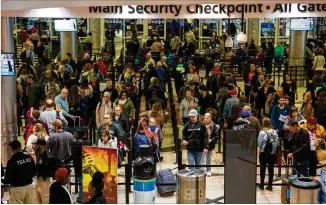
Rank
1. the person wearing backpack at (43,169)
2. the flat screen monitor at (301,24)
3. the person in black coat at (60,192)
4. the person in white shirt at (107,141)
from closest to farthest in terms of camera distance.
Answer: the person in black coat at (60,192)
the person wearing backpack at (43,169)
the person in white shirt at (107,141)
the flat screen monitor at (301,24)

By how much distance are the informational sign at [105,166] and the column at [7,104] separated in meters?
3.44

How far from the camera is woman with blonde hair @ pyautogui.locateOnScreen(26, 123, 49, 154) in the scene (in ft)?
33.2

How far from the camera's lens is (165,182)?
1029 cm

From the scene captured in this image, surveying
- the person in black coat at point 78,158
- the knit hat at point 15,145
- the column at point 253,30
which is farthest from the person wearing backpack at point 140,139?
the column at point 253,30

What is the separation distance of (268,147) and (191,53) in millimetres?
13511

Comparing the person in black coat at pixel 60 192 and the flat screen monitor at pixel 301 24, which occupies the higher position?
the flat screen monitor at pixel 301 24

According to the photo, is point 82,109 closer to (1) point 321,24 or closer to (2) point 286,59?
(2) point 286,59

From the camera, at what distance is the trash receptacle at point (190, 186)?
846cm

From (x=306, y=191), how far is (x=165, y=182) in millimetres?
2945

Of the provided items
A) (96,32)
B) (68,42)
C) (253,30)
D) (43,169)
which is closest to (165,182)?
(43,169)

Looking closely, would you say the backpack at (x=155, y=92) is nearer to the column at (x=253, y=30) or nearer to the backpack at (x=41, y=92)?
the backpack at (x=41, y=92)

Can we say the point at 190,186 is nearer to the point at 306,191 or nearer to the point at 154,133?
the point at 306,191

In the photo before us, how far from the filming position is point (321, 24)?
98.4 ft

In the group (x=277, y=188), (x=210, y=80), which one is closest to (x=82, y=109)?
(x=210, y=80)
